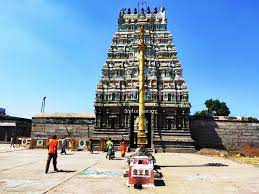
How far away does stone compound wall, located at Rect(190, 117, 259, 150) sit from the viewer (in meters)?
36.7

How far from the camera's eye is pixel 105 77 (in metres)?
38.9

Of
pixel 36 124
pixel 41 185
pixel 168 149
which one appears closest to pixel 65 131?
pixel 36 124

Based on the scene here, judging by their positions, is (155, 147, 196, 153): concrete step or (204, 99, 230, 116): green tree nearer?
(155, 147, 196, 153): concrete step

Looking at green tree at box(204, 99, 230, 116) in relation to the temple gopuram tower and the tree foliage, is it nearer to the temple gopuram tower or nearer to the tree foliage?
the tree foliage

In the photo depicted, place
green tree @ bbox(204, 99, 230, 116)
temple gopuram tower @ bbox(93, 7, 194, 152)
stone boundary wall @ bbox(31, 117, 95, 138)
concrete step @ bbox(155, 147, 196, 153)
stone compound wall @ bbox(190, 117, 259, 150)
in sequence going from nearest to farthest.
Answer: concrete step @ bbox(155, 147, 196, 153), temple gopuram tower @ bbox(93, 7, 194, 152), stone compound wall @ bbox(190, 117, 259, 150), stone boundary wall @ bbox(31, 117, 95, 138), green tree @ bbox(204, 99, 230, 116)

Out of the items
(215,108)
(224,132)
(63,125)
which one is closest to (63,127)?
(63,125)

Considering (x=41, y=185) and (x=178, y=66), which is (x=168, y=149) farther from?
(x=41, y=185)

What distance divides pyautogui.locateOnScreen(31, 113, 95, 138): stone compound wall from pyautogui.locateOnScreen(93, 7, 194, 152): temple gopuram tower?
10.5ft

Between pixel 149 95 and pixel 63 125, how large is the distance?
1379 cm

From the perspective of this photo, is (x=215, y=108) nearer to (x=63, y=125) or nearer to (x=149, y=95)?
(x=149, y=95)

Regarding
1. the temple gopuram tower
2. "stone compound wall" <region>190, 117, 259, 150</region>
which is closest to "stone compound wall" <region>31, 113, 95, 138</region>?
the temple gopuram tower

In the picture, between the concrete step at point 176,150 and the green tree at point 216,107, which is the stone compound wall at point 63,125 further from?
the green tree at point 216,107

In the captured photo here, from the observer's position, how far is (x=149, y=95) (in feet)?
121

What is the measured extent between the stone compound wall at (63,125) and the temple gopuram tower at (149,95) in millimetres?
3202
